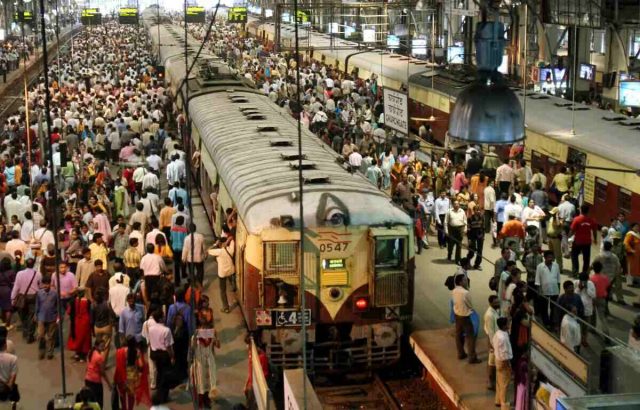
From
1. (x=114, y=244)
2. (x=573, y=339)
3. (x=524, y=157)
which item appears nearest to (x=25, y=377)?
(x=114, y=244)

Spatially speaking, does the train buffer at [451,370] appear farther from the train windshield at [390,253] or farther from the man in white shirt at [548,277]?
the train windshield at [390,253]

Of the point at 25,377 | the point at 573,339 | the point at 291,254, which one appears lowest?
the point at 25,377

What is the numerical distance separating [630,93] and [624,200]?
36.5 ft

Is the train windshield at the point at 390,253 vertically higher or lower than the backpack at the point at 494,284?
higher

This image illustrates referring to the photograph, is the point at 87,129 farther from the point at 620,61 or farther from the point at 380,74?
the point at 620,61

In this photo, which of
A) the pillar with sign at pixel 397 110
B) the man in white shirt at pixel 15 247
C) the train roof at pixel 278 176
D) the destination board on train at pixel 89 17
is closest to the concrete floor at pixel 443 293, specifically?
the train roof at pixel 278 176

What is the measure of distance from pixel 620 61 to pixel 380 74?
314 inches

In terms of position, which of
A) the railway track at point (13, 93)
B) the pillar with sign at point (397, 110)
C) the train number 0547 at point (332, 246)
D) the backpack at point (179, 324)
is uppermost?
the pillar with sign at point (397, 110)

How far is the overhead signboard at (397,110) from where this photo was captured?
658 inches

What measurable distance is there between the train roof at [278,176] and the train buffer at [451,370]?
1584 millimetres

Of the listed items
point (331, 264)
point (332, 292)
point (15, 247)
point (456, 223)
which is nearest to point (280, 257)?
point (331, 264)

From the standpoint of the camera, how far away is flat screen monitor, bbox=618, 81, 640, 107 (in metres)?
27.2

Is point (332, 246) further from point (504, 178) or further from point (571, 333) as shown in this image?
point (504, 178)

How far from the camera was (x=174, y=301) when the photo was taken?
40.1 ft
